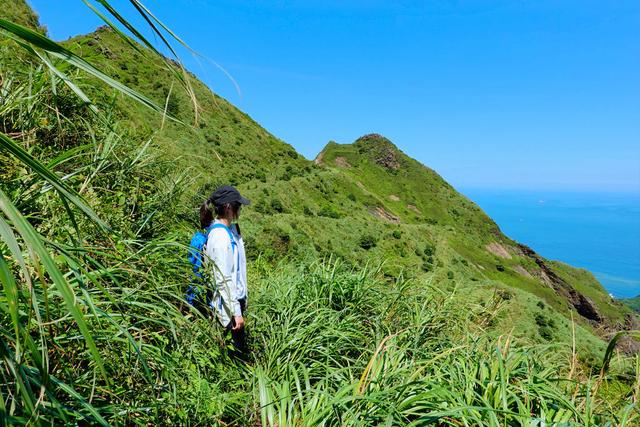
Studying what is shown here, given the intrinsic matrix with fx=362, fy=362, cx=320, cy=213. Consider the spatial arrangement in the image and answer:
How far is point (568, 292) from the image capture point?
64562 millimetres

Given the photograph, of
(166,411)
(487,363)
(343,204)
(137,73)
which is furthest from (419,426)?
(137,73)

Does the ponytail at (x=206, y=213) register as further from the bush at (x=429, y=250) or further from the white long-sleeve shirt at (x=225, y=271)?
the bush at (x=429, y=250)

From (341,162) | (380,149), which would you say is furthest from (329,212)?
(380,149)

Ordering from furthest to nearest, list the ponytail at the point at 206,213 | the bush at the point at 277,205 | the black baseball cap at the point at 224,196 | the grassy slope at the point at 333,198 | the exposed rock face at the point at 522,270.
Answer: the exposed rock face at the point at 522,270, the bush at the point at 277,205, the grassy slope at the point at 333,198, the ponytail at the point at 206,213, the black baseball cap at the point at 224,196

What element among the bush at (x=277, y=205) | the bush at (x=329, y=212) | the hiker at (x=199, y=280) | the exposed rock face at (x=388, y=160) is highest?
the exposed rock face at (x=388, y=160)

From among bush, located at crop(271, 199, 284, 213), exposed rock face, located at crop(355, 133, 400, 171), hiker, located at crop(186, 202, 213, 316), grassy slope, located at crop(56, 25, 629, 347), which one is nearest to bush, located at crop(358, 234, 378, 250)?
grassy slope, located at crop(56, 25, 629, 347)

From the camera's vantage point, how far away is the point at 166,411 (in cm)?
211

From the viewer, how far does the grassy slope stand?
8852mm

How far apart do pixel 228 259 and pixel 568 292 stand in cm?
7753

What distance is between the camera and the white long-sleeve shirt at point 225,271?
278 centimetres

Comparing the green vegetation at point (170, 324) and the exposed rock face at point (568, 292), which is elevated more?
the exposed rock face at point (568, 292)

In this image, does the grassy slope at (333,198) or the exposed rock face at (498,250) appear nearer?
the grassy slope at (333,198)

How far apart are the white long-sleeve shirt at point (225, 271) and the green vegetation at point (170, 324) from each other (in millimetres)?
192

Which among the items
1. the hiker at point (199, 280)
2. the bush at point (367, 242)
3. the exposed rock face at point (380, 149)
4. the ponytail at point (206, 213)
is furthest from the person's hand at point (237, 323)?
the exposed rock face at point (380, 149)
